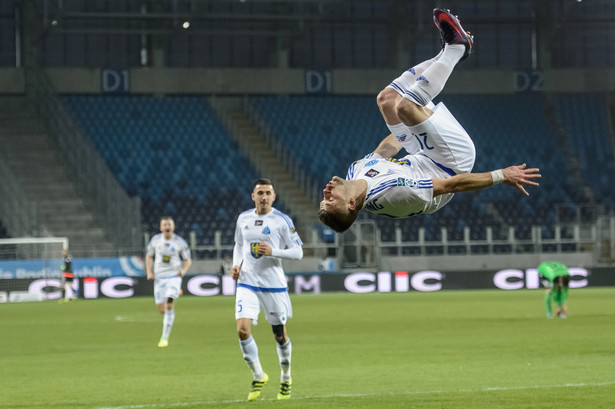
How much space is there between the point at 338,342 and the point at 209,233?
20533 mm

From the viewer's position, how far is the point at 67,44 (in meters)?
45.7

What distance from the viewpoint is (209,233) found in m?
39.2

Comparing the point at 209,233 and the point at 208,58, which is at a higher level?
the point at 208,58

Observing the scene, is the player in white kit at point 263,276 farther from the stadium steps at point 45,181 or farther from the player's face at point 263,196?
the stadium steps at point 45,181

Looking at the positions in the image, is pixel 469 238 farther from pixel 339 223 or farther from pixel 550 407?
pixel 339 223

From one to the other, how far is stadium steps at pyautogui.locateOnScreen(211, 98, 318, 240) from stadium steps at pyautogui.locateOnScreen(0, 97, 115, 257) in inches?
298

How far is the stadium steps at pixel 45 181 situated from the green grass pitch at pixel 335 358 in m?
9.44

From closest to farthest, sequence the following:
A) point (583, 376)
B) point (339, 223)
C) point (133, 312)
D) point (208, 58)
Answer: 1. point (339, 223)
2. point (583, 376)
3. point (133, 312)
4. point (208, 58)

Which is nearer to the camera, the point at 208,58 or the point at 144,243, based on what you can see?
the point at 144,243

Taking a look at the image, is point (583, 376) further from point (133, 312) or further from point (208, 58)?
point (208, 58)

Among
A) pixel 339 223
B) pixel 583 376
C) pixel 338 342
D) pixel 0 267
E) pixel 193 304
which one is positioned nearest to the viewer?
pixel 339 223

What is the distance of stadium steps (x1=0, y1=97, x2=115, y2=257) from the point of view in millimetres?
38250

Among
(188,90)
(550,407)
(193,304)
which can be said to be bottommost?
(193,304)

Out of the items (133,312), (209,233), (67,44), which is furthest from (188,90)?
(133,312)
